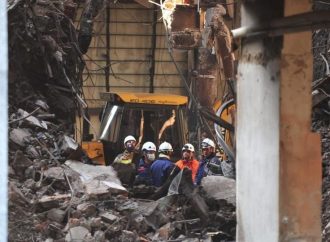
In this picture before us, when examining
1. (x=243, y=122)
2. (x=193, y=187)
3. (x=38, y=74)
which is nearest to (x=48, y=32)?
(x=38, y=74)

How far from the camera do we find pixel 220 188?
9.34m

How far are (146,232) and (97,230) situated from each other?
2.40ft

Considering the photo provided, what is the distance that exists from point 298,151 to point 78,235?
10.3 ft

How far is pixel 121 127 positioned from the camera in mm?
15023

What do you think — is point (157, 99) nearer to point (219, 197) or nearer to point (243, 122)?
point (219, 197)

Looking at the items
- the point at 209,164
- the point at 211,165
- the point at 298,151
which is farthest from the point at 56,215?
the point at 211,165

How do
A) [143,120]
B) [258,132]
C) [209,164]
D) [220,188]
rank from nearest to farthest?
[258,132]
[220,188]
[209,164]
[143,120]

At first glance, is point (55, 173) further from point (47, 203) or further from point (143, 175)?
point (143, 175)

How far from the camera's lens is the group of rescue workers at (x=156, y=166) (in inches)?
394

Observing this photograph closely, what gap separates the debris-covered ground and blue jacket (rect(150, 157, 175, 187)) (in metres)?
0.56

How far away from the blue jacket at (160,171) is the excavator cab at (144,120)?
4.29 metres

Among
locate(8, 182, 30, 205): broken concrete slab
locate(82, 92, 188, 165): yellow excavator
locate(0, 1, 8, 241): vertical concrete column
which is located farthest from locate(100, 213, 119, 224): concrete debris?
locate(82, 92, 188, 165): yellow excavator

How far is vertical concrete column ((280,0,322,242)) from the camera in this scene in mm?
5004

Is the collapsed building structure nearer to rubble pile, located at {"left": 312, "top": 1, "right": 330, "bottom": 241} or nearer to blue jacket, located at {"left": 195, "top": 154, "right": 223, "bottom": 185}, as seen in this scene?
rubble pile, located at {"left": 312, "top": 1, "right": 330, "bottom": 241}
